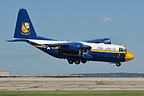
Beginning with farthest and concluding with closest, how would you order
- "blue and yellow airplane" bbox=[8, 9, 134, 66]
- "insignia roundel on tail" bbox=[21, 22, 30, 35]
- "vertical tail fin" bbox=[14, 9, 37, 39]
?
"insignia roundel on tail" bbox=[21, 22, 30, 35], "vertical tail fin" bbox=[14, 9, 37, 39], "blue and yellow airplane" bbox=[8, 9, 134, 66]

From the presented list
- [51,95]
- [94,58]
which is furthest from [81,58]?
[51,95]

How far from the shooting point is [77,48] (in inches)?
3071

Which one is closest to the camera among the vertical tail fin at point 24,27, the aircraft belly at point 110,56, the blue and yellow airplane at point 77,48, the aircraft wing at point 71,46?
the aircraft belly at point 110,56

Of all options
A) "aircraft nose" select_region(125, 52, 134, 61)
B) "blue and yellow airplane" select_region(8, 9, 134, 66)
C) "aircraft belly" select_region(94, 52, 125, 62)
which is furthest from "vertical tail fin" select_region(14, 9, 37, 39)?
"aircraft nose" select_region(125, 52, 134, 61)

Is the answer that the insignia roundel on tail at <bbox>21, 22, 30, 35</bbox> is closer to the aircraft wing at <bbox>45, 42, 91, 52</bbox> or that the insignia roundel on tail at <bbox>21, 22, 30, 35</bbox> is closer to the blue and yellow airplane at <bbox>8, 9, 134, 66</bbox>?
the blue and yellow airplane at <bbox>8, 9, 134, 66</bbox>

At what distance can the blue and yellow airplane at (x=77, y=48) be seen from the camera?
3024 inches

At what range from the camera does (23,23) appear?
8212 cm

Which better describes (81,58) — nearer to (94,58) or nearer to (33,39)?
(94,58)

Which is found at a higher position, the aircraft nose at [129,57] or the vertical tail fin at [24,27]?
the vertical tail fin at [24,27]

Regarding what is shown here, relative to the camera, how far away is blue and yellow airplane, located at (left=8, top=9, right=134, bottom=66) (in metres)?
76.8

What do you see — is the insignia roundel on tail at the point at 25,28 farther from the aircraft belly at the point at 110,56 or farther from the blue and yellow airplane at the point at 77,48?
the aircraft belly at the point at 110,56

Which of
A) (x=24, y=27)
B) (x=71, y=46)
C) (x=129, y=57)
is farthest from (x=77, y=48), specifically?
(x=24, y=27)

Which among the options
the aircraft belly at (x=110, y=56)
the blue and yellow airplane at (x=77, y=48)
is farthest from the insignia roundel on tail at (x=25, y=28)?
the aircraft belly at (x=110, y=56)

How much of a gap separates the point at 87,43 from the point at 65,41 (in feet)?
13.6
